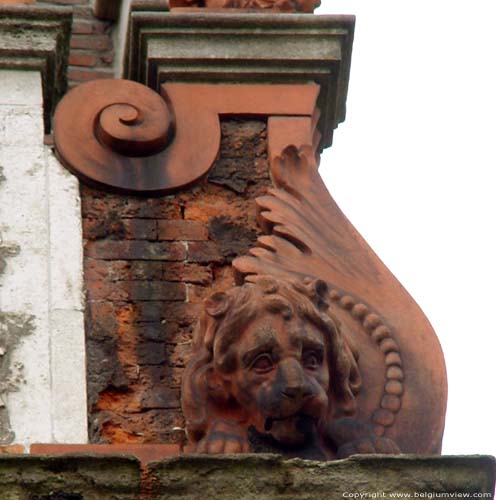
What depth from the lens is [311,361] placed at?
38.9ft

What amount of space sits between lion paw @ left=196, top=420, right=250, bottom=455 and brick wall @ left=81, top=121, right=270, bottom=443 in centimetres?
24

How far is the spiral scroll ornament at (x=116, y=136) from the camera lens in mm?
12711

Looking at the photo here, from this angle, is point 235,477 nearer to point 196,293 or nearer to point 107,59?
point 196,293

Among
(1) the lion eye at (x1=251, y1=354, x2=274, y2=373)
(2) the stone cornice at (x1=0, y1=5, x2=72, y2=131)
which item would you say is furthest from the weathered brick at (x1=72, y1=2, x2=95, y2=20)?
(1) the lion eye at (x1=251, y1=354, x2=274, y2=373)

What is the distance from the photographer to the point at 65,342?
40.2 feet

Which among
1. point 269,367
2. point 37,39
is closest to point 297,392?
point 269,367

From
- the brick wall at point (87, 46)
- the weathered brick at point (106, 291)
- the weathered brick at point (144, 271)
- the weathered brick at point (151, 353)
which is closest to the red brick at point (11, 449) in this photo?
the weathered brick at point (151, 353)

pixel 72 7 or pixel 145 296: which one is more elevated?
pixel 72 7

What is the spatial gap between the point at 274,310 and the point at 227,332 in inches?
5.9

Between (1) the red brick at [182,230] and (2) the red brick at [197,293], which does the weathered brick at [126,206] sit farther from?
(2) the red brick at [197,293]

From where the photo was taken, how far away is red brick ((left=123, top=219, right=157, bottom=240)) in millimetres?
12602

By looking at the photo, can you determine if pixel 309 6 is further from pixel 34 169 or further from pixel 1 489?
pixel 1 489

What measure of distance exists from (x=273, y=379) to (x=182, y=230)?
103 cm

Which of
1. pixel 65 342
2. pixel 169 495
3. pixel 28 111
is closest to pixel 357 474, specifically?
pixel 169 495
